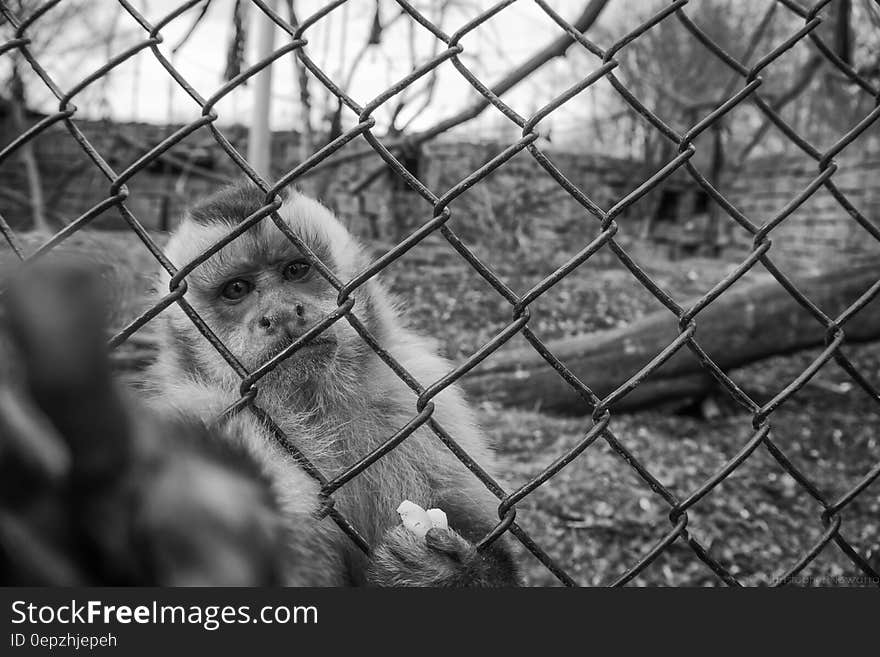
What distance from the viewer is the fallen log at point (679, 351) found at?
15.2 feet

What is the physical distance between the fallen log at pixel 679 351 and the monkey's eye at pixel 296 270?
221 cm


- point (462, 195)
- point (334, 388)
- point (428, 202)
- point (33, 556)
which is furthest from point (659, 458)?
point (33, 556)

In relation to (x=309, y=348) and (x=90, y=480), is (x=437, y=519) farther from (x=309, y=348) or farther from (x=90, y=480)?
(x=90, y=480)

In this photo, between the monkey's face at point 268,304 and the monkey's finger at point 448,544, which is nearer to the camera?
the monkey's finger at point 448,544

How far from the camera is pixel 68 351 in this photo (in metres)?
0.57

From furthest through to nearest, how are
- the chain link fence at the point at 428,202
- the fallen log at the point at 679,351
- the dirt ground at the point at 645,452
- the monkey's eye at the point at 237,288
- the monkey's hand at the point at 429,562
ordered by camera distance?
the fallen log at the point at 679,351 → the dirt ground at the point at 645,452 → the monkey's eye at the point at 237,288 → the monkey's hand at the point at 429,562 → the chain link fence at the point at 428,202

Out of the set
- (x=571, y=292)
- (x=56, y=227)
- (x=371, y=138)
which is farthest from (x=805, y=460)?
(x=56, y=227)

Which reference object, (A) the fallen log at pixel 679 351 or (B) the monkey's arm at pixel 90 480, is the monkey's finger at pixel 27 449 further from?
(A) the fallen log at pixel 679 351

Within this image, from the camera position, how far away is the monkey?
1638 millimetres

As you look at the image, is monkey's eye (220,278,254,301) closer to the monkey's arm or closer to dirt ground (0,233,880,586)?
dirt ground (0,233,880,586)

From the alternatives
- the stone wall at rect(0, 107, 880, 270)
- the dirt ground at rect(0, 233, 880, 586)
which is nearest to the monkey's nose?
the dirt ground at rect(0, 233, 880, 586)

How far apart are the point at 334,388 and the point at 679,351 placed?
9.66 ft

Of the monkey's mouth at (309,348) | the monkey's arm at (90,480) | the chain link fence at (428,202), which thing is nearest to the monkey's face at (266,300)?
the monkey's mouth at (309,348)

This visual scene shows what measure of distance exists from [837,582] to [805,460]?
5.08 feet
